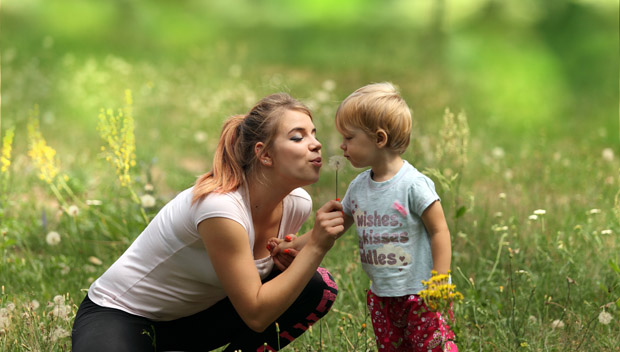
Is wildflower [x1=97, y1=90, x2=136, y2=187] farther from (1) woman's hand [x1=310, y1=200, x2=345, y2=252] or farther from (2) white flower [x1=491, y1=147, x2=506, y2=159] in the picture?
(2) white flower [x1=491, y1=147, x2=506, y2=159]

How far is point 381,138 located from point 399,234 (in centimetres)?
30

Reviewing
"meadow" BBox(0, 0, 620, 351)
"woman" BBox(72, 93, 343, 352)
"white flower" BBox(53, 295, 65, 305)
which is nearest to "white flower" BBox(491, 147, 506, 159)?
"meadow" BBox(0, 0, 620, 351)

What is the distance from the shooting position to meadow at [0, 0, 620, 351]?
297 centimetres

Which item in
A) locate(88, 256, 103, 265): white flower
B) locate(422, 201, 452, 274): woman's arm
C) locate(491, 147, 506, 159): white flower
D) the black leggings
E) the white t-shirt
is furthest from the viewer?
locate(491, 147, 506, 159): white flower

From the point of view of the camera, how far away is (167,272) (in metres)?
2.46

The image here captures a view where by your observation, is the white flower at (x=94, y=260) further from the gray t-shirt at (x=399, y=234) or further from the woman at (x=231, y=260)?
the gray t-shirt at (x=399, y=234)

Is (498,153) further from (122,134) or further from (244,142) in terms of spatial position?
(244,142)

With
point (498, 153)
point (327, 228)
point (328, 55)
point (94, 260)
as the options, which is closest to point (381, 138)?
point (327, 228)

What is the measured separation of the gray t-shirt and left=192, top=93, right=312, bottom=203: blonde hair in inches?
16.0

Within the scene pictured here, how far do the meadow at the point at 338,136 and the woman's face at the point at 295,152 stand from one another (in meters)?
0.38

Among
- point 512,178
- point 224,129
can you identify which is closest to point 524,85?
point 512,178

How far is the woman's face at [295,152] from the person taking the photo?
7.48ft

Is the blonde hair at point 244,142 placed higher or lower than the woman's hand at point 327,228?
higher

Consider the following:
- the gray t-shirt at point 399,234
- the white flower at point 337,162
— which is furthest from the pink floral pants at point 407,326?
the white flower at point 337,162
